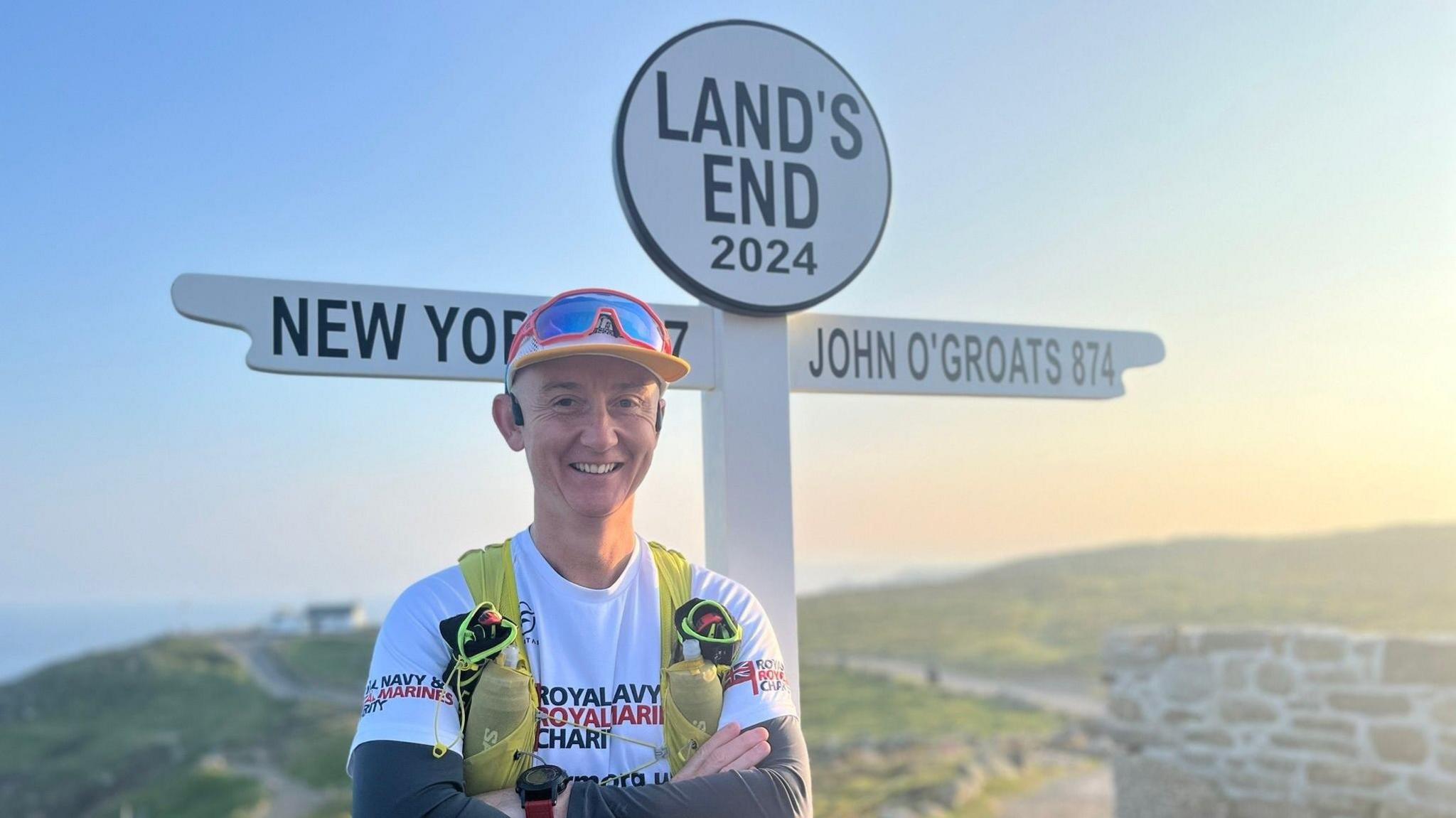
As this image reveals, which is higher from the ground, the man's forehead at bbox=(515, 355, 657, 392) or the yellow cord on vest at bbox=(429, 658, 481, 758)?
the man's forehead at bbox=(515, 355, 657, 392)

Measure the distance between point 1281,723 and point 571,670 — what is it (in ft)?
18.9

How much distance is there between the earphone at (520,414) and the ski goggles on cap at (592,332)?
40 mm

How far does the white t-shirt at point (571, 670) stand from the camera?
1.79 meters

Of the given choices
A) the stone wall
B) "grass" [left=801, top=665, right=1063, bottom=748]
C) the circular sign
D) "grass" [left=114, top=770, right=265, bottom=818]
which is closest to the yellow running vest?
the circular sign

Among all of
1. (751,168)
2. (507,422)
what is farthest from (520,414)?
(751,168)

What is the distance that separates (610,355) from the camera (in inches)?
77.8

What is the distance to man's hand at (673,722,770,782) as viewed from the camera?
1.89 metres

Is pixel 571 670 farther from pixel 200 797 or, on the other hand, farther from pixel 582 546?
pixel 200 797

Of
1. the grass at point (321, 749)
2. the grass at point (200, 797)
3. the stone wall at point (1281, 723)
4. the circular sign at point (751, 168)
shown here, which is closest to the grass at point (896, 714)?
the stone wall at point (1281, 723)

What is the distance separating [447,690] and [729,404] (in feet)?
4.29

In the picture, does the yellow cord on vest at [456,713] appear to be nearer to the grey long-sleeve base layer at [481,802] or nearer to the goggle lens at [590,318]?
the grey long-sleeve base layer at [481,802]

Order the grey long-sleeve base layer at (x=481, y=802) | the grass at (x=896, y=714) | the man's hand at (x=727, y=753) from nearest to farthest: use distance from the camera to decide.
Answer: the grey long-sleeve base layer at (x=481, y=802)
the man's hand at (x=727, y=753)
the grass at (x=896, y=714)

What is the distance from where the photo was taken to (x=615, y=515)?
2023mm

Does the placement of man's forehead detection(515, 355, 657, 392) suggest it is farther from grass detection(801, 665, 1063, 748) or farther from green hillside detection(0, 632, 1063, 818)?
grass detection(801, 665, 1063, 748)
